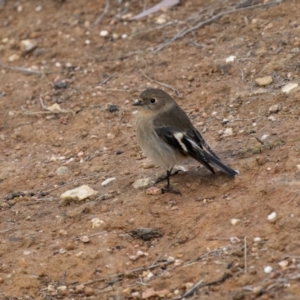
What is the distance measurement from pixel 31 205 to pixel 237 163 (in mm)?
1905

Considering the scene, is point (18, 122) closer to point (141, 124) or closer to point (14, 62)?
point (14, 62)

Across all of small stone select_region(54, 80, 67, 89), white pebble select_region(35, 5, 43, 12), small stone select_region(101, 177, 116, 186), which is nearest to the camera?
small stone select_region(101, 177, 116, 186)

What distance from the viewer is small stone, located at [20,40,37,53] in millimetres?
10094

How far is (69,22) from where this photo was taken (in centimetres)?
1041

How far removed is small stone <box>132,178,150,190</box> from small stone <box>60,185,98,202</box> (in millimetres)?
363

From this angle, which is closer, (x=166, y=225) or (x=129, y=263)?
(x=129, y=263)

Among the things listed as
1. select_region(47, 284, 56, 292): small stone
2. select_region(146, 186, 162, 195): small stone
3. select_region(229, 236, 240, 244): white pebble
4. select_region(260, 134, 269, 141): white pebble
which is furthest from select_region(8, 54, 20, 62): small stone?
select_region(229, 236, 240, 244): white pebble

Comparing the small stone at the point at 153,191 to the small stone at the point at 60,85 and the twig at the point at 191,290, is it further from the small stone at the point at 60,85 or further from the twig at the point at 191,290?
the small stone at the point at 60,85

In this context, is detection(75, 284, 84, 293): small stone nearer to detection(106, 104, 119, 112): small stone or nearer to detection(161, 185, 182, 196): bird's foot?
detection(161, 185, 182, 196): bird's foot

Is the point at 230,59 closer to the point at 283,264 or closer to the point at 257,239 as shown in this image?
Result: the point at 257,239

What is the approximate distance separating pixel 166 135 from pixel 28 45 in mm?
3885

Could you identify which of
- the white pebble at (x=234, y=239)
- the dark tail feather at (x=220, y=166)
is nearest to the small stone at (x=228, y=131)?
the dark tail feather at (x=220, y=166)

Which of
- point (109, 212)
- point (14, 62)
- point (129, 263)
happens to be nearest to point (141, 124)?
point (109, 212)

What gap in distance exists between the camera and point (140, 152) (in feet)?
24.9
